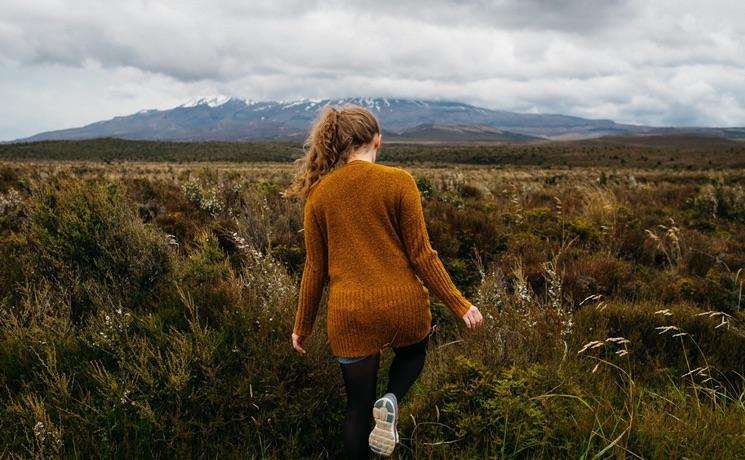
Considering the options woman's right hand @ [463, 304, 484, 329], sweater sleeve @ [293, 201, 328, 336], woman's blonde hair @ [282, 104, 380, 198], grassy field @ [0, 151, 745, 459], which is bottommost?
grassy field @ [0, 151, 745, 459]

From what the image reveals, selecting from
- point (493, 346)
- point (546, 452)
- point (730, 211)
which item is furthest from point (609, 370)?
point (730, 211)

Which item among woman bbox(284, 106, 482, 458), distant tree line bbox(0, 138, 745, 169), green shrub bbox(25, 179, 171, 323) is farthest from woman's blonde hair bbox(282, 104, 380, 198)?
distant tree line bbox(0, 138, 745, 169)

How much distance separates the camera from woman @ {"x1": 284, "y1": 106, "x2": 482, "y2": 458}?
2285 mm

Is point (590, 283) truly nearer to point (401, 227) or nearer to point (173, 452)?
point (401, 227)

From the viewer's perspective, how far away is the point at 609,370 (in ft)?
10.8

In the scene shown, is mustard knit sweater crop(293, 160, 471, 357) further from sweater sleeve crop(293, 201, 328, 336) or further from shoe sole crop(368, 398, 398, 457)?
shoe sole crop(368, 398, 398, 457)

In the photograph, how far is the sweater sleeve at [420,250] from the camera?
2312 mm

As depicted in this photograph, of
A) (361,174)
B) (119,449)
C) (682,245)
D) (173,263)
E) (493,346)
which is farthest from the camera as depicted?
(682,245)

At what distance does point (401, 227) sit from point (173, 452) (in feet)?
5.84

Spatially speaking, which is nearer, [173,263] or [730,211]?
[173,263]

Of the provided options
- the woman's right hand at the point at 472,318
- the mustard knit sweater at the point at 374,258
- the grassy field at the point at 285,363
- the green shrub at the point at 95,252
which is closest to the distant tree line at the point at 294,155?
the grassy field at the point at 285,363

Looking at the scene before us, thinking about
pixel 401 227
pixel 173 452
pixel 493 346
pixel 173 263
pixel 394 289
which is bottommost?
pixel 173 452

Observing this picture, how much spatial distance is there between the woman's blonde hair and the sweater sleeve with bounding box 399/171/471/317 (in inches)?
12.5

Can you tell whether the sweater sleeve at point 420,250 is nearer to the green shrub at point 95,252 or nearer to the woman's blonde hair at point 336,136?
the woman's blonde hair at point 336,136
